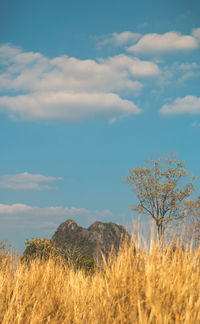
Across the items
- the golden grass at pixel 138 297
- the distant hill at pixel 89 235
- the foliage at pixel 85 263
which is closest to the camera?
the golden grass at pixel 138 297

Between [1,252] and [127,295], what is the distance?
792cm

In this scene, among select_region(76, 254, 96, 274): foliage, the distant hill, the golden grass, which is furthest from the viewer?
the distant hill

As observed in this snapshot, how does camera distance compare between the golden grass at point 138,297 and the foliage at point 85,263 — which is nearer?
the golden grass at point 138,297

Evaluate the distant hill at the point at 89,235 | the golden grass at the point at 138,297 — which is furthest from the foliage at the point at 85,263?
the golden grass at the point at 138,297

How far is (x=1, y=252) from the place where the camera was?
38.5 feet

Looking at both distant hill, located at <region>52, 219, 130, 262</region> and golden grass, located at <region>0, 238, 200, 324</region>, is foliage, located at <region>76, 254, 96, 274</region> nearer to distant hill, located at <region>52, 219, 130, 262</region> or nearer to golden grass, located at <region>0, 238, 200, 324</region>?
distant hill, located at <region>52, 219, 130, 262</region>

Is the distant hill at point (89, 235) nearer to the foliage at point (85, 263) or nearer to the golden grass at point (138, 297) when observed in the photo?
the foliage at point (85, 263)

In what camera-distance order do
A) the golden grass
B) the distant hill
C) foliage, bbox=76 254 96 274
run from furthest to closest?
the distant hill < foliage, bbox=76 254 96 274 < the golden grass

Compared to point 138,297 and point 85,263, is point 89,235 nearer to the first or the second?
point 85,263

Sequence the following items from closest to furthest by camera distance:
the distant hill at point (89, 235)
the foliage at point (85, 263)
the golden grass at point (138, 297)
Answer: the golden grass at point (138, 297), the foliage at point (85, 263), the distant hill at point (89, 235)

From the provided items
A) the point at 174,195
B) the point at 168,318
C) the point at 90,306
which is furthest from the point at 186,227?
the point at 174,195

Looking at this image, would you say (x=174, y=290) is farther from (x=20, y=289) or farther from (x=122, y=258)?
(x=20, y=289)

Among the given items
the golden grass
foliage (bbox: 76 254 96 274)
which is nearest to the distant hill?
foliage (bbox: 76 254 96 274)

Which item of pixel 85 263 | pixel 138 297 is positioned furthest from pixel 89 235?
pixel 138 297
